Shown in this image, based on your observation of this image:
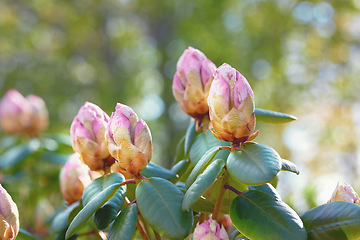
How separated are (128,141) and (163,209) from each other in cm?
14

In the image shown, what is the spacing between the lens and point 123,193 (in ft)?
2.27

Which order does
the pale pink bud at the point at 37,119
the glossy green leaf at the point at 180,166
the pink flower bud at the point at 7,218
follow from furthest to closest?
the pale pink bud at the point at 37,119 → the glossy green leaf at the point at 180,166 → the pink flower bud at the point at 7,218

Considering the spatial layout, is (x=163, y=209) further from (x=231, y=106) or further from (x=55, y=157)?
(x=55, y=157)

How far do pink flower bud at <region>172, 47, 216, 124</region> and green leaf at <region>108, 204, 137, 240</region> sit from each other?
1.01ft

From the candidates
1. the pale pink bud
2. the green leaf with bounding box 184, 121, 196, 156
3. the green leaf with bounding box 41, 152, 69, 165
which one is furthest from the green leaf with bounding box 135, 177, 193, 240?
the pale pink bud

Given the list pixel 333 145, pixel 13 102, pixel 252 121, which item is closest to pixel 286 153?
pixel 333 145

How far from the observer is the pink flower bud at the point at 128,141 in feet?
2.22

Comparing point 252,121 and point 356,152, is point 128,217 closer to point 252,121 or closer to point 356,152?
point 252,121

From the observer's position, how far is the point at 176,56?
9336 millimetres

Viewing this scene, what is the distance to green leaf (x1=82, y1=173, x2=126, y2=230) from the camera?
67 cm

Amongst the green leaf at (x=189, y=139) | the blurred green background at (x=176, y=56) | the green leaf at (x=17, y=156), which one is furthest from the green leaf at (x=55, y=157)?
the blurred green background at (x=176, y=56)

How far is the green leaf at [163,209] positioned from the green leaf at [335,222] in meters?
0.19

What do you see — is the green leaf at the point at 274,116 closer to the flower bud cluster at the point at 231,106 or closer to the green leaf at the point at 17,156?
the flower bud cluster at the point at 231,106

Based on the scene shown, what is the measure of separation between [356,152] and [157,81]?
18.1ft
